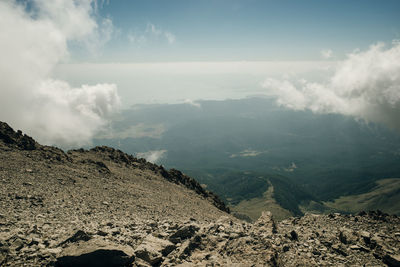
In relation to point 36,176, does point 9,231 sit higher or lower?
lower

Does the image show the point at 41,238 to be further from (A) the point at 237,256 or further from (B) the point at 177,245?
(A) the point at 237,256

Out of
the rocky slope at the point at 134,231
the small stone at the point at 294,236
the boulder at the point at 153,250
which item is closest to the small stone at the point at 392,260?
the rocky slope at the point at 134,231

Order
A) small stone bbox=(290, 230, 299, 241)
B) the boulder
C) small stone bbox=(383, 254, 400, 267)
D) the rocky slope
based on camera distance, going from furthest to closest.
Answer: small stone bbox=(290, 230, 299, 241) < small stone bbox=(383, 254, 400, 267) < the boulder < the rocky slope

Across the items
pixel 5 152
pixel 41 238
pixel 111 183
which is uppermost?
pixel 5 152

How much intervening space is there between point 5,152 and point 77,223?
20.7 meters

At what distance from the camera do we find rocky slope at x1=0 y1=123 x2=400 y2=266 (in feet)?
37.6

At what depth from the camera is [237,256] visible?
12438 millimetres

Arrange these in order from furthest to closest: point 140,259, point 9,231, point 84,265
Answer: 1. point 9,231
2. point 140,259
3. point 84,265

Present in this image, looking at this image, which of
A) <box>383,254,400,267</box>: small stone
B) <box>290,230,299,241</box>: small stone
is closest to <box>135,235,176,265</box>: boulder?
<box>290,230,299,241</box>: small stone

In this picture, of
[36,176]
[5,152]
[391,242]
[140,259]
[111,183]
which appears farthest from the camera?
[111,183]

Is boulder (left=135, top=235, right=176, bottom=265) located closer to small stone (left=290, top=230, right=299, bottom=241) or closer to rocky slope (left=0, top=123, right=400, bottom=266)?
rocky slope (left=0, top=123, right=400, bottom=266)

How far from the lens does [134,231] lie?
53.2 ft

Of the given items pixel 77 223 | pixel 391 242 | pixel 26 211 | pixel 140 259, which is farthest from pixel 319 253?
pixel 26 211

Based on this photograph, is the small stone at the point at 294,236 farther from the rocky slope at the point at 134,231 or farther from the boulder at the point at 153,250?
the boulder at the point at 153,250
